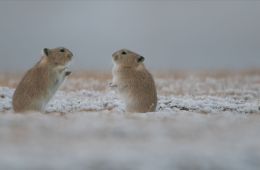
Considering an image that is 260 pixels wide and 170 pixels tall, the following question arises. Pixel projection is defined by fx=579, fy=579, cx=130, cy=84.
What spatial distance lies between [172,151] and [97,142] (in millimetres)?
1041

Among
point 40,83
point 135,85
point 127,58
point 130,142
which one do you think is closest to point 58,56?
point 40,83

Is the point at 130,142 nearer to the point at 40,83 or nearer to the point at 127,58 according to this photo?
the point at 40,83

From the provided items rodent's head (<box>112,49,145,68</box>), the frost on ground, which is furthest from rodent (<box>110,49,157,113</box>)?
the frost on ground

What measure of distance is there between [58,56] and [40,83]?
1084 millimetres

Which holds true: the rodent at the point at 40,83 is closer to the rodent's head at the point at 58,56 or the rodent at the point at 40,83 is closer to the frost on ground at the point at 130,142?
the rodent's head at the point at 58,56

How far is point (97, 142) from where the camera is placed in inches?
304

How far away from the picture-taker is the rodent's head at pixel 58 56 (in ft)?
42.9

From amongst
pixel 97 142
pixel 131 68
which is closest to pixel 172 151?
pixel 97 142

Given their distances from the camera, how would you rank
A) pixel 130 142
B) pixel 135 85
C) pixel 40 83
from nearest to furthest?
pixel 130 142 → pixel 40 83 → pixel 135 85

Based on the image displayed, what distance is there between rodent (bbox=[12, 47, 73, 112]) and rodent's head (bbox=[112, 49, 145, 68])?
1.51 m

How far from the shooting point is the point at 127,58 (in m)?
14.0

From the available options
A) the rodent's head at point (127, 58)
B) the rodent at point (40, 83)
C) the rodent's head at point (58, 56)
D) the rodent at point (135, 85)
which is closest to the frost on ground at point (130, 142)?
the rodent at point (135, 85)

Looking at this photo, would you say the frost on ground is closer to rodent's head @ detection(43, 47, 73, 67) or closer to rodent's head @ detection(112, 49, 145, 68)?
rodent's head @ detection(112, 49, 145, 68)

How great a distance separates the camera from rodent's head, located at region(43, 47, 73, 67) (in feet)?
42.9
